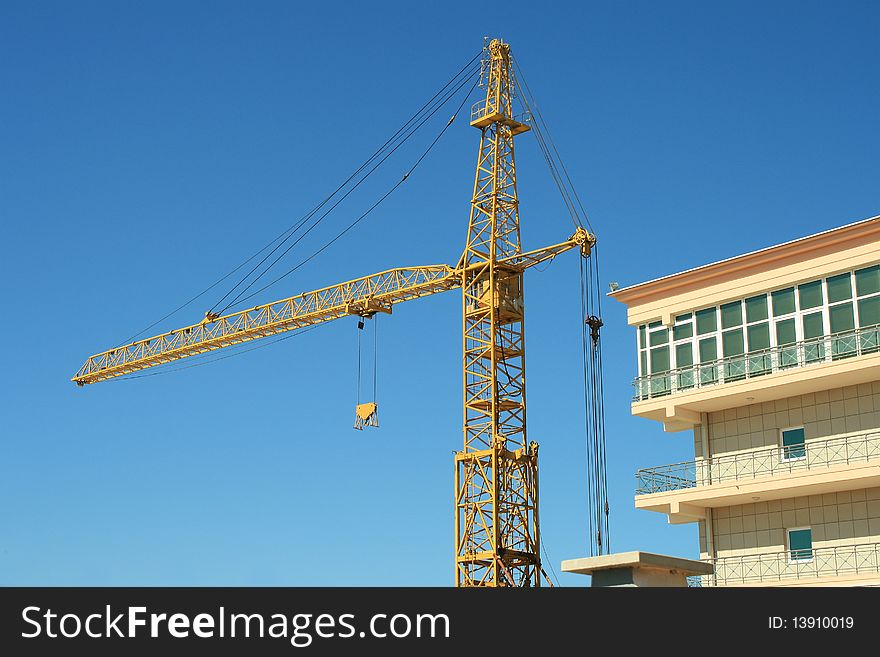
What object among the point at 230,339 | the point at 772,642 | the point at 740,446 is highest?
the point at 230,339

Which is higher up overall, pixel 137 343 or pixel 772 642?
pixel 137 343

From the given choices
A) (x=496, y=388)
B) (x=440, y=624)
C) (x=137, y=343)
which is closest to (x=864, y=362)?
(x=440, y=624)

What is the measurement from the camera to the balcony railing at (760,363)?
3588cm

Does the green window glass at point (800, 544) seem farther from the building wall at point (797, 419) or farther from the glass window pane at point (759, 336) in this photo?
the glass window pane at point (759, 336)

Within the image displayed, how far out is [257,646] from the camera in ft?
46.1

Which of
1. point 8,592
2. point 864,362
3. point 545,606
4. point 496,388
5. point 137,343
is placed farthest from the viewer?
point 137,343

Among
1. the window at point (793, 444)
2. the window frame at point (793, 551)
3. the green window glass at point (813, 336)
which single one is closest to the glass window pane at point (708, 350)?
the green window glass at point (813, 336)

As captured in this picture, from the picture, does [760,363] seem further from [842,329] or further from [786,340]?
[842,329]

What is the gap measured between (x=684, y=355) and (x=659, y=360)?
972 millimetres

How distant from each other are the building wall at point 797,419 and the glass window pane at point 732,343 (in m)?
1.78

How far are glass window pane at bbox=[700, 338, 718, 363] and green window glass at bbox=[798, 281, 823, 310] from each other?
311cm

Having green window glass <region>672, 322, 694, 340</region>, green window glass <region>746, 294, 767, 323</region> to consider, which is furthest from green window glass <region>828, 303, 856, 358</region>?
green window glass <region>672, 322, 694, 340</region>

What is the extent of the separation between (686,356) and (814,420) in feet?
15.3

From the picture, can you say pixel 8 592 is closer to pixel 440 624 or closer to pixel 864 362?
pixel 440 624
